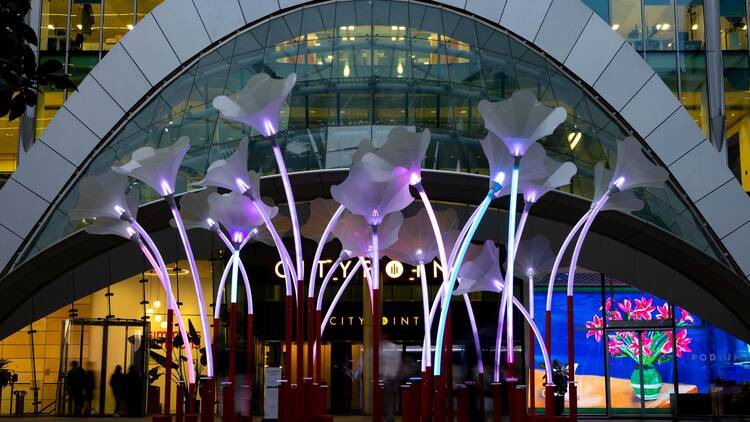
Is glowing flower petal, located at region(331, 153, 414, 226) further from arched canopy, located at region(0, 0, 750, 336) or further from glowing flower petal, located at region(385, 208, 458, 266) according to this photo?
arched canopy, located at region(0, 0, 750, 336)

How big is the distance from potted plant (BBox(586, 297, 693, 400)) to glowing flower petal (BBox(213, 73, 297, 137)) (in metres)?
20.2

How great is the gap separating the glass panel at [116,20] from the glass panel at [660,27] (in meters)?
15.7

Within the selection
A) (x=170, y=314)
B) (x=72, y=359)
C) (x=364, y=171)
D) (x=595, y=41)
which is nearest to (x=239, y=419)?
(x=170, y=314)

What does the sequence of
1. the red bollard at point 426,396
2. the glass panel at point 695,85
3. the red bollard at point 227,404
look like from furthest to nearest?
the glass panel at point 695,85 → the red bollard at point 227,404 → the red bollard at point 426,396

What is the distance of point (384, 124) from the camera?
88.3ft

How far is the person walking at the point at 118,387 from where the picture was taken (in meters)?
32.0

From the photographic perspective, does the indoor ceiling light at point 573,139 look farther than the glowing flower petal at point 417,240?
Yes

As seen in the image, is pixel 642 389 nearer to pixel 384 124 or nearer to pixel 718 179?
pixel 718 179

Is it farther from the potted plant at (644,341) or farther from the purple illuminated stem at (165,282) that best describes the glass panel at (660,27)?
the purple illuminated stem at (165,282)

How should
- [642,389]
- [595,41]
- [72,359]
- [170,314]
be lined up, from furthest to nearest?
[642,389]
[72,359]
[595,41]
[170,314]

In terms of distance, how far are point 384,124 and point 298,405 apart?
11089 millimetres

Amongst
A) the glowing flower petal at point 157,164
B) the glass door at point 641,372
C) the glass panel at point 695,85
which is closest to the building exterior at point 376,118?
the glass panel at point 695,85

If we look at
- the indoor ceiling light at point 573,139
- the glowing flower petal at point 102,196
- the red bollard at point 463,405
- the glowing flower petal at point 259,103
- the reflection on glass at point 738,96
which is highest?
the reflection on glass at point 738,96

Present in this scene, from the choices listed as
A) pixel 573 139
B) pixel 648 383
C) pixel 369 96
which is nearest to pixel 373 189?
pixel 369 96
